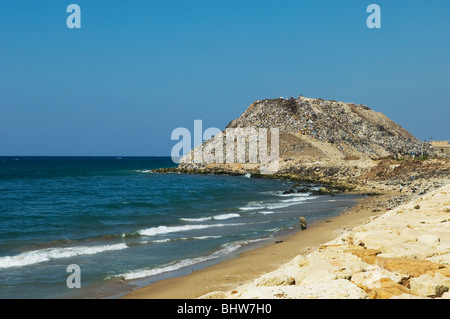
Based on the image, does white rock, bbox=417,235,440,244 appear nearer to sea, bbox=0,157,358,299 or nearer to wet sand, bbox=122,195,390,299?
wet sand, bbox=122,195,390,299

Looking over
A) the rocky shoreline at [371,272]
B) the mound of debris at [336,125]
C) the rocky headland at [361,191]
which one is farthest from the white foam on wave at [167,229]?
the mound of debris at [336,125]

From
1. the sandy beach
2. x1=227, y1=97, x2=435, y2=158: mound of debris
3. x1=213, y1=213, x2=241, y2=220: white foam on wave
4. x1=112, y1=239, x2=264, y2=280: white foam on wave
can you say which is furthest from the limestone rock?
x1=227, y1=97, x2=435, y2=158: mound of debris

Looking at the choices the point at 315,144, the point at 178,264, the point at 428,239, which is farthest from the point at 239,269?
the point at 315,144

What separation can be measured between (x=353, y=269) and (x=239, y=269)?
658cm

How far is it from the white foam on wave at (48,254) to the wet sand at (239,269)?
4.89m

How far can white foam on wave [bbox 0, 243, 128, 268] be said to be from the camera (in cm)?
1420

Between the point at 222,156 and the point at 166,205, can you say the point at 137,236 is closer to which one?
the point at 166,205

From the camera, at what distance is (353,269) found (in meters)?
6.92

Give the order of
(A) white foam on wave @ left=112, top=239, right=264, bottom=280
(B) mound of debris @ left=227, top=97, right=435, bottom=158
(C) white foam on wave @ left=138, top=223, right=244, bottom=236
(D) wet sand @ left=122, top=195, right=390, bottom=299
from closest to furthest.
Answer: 1. (D) wet sand @ left=122, top=195, right=390, bottom=299
2. (A) white foam on wave @ left=112, top=239, right=264, bottom=280
3. (C) white foam on wave @ left=138, top=223, right=244, bottom=236
4. (B) mound of debris @ left=227, top=97, right=435, bottom=158

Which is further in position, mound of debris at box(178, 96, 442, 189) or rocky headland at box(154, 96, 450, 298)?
mound of debris at box(178, 96, 442, 189)

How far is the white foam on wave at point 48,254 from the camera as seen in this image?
1420cm

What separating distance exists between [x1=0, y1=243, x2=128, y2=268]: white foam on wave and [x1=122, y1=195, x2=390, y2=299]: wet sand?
4.89 m

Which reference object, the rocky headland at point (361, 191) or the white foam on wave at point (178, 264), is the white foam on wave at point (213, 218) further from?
the rocky headland at point (361, 191)
